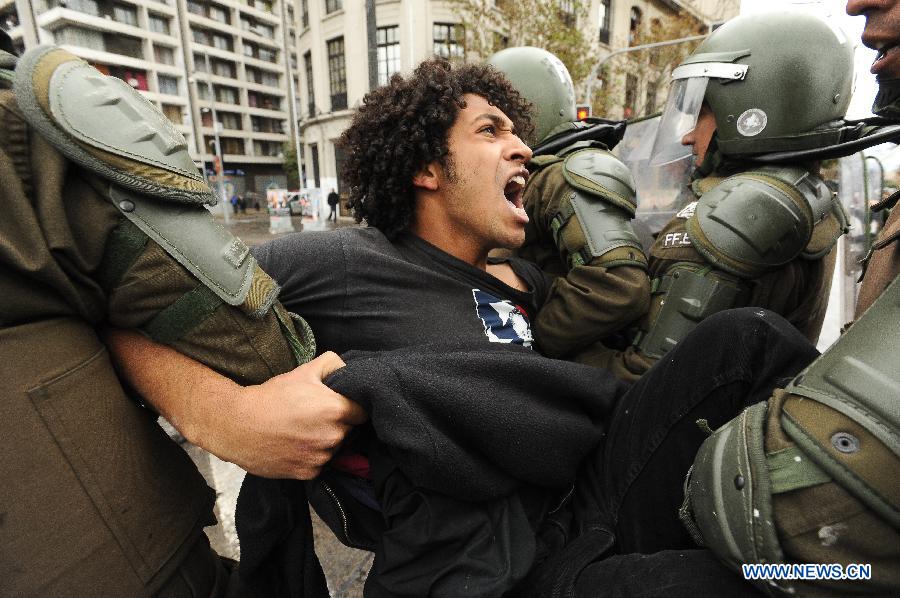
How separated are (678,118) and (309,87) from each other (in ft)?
73.9

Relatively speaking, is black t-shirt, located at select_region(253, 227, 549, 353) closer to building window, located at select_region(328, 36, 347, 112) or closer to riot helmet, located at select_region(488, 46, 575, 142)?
riot helmet, located at select_region(488, 46, 575, 142)

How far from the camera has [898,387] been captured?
685 mm

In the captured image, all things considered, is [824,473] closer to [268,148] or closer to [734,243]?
[734,243]

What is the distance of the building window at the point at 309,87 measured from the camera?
69.6 ft

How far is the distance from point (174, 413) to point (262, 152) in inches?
1990

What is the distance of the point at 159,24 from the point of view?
36875mm

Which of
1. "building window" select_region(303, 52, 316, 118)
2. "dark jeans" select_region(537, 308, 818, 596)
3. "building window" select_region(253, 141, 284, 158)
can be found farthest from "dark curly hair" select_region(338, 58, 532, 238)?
"building window" select_region(253, 141, 284, 158)

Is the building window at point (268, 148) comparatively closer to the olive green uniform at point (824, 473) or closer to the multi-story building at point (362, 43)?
the multi-story building at point (362, 43)

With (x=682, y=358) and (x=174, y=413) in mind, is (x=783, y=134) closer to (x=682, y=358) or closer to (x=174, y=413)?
(x=682, y=358)

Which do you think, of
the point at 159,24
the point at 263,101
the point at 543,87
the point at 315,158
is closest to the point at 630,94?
the point at 315,158

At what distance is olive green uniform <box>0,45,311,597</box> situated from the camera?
0.75 m

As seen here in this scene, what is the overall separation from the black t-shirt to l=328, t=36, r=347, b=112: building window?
20239mm

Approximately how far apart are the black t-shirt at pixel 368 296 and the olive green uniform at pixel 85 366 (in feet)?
1.49

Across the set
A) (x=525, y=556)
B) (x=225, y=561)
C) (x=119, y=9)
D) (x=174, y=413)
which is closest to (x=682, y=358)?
(x=525, y=556)
